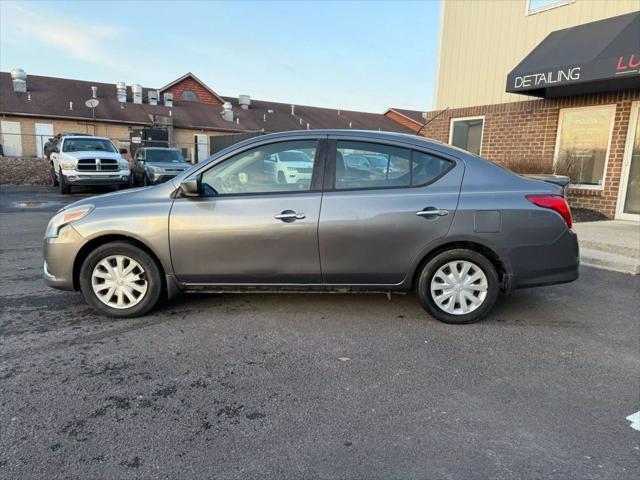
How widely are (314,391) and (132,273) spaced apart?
2155 millimetres

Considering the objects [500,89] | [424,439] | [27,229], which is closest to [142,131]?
[27,229]

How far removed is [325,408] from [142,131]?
2751 centimetres

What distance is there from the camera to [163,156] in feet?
58.6

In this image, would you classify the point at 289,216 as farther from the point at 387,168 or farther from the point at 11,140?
the point at 11,140

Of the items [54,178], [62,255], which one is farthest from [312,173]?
[54,178]

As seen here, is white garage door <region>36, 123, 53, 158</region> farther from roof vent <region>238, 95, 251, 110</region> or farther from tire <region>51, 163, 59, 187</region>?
roof vent <region>238, 95, 251, 110</region>

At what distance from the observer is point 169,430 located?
8.46 feet

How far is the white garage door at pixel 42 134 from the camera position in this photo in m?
30.4

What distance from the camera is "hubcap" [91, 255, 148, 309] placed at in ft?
13.7

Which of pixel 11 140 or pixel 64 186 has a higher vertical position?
pixel 11 140

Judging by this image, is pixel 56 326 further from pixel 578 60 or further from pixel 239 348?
pixel 578 60

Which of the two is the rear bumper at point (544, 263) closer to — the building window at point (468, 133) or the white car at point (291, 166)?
the white car at point (291, 166)

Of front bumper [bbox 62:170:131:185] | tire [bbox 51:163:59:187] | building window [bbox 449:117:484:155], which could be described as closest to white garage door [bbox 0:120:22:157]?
tire [bbox 51:163:59:187]

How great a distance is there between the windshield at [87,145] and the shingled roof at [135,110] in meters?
18.0
